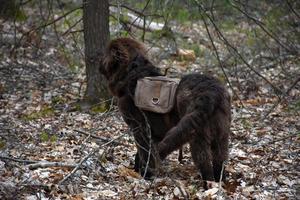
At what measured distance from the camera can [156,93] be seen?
6.15 m

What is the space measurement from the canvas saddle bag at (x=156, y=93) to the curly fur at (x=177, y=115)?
0.09 metres

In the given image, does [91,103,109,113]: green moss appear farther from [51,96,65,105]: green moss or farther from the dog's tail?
the dog's tail

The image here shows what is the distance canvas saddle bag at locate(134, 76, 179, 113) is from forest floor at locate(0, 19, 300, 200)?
0.60m

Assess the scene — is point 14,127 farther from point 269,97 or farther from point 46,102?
point 269,97

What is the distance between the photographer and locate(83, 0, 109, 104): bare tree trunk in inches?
341

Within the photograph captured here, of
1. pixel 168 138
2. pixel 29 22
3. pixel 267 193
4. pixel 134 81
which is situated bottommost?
pixel 267 193

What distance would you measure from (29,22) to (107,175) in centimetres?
897

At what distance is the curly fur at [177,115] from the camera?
5547 mm

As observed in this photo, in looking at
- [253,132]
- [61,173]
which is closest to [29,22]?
[253,132]

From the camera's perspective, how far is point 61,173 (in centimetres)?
588

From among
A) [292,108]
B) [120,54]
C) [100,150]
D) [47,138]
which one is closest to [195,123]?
[120,54]

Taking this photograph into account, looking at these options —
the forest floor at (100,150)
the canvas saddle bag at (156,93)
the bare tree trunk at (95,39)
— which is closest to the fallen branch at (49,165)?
the forest floor at (100,150)

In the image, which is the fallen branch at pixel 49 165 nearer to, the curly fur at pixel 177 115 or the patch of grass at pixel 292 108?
the curly fur at pixel 177 115

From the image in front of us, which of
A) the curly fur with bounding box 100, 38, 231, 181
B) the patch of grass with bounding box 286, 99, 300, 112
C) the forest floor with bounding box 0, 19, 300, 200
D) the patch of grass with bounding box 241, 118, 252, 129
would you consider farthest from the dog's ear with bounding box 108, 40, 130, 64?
the patch of grass with bounding box 286, 99, 300, 112
